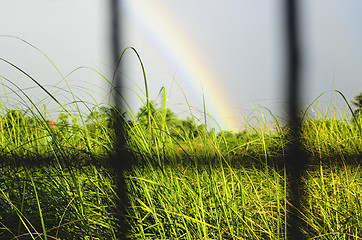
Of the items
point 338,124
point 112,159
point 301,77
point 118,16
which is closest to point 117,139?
point 112,159

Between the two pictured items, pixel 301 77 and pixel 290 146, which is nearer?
pixel 290 146

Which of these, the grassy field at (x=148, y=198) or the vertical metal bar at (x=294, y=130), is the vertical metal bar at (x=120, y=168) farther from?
the vertical metal bar at (x=294, y=130)

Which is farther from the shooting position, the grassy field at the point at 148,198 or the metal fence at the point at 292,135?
the metal fence at the point at 292,135

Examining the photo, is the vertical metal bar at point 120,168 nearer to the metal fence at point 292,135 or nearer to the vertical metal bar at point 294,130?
the metal fence at point 292,135

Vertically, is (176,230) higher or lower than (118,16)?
lower

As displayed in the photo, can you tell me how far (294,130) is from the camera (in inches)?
62.3

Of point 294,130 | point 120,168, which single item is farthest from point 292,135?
point 120,168

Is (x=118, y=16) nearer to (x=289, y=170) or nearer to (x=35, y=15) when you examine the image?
(x=35, y=15)

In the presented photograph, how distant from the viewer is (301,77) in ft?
5.67

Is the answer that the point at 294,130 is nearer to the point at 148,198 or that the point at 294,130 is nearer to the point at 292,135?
the point at 292,135

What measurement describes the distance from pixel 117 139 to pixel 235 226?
0.45m

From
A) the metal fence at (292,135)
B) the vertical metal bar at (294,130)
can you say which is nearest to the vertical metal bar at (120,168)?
the metal fence at (292,135)

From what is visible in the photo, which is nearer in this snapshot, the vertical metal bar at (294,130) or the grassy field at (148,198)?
the grassy field at (148,198)

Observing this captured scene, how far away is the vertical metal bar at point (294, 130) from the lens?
3.66 ft
